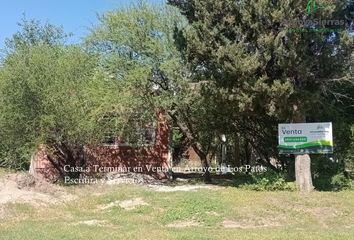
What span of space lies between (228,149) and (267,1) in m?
15.5

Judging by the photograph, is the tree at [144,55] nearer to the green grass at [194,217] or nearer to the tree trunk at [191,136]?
the tree trunk at [191,136]

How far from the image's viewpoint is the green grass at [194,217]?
10844 mm

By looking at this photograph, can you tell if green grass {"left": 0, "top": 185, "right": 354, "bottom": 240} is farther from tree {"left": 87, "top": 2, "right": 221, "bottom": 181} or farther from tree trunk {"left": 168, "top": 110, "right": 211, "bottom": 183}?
tree trunk {"left": 168, "top": 110, "right": 211, "bottom": 183}

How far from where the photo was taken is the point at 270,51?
15836 millimetres

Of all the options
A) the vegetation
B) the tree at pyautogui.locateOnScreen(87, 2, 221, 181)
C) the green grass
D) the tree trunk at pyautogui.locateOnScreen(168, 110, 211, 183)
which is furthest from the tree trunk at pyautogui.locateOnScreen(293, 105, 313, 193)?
the tree trunk at pyautogui.locateOnScreen(168, 110, 211, 183)

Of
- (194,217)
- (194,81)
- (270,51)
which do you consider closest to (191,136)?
(194,81)

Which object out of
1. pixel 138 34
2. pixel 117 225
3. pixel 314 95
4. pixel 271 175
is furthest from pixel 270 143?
pixel 117 225

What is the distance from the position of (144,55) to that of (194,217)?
396 inches

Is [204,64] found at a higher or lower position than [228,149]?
higher

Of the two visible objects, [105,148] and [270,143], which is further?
[105,148]

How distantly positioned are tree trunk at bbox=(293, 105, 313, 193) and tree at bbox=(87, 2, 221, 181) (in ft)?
14.8

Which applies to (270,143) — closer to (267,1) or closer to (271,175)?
(271,175)

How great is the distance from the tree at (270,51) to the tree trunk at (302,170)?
163 millimetres

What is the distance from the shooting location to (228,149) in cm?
2988
